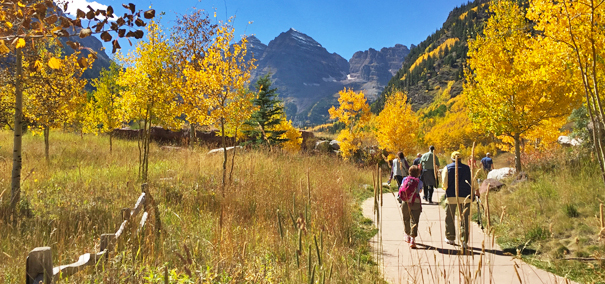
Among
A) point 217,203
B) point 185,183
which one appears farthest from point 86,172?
point 217,203

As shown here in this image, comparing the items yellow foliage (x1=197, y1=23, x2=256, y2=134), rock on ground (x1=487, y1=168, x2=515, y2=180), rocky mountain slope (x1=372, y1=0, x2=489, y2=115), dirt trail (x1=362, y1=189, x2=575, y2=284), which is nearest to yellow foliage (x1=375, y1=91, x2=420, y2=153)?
rock on ground (x1=487, y1=168, x2=515, y2=180)

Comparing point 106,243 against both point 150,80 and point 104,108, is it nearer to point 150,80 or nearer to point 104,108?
point 150,80

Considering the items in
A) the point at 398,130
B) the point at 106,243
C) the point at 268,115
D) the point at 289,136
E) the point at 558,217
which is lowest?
the point at 558,217

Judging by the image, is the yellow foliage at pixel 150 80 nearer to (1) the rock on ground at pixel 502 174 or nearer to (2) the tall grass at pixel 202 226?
(2) the tall grass at pixel 202 226

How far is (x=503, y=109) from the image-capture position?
29.7ft

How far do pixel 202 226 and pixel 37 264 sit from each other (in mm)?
2321

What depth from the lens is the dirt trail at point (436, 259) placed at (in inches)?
115

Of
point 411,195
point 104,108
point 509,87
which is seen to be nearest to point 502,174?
point 509,87

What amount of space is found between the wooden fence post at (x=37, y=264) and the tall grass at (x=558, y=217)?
4293 mm

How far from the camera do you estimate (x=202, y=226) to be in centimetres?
423

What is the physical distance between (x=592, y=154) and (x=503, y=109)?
232 cm

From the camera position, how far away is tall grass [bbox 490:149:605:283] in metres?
4.40

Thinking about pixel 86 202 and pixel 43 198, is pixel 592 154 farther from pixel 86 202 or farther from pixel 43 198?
pixel 43 198

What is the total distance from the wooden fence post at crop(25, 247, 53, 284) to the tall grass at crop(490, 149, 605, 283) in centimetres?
429
